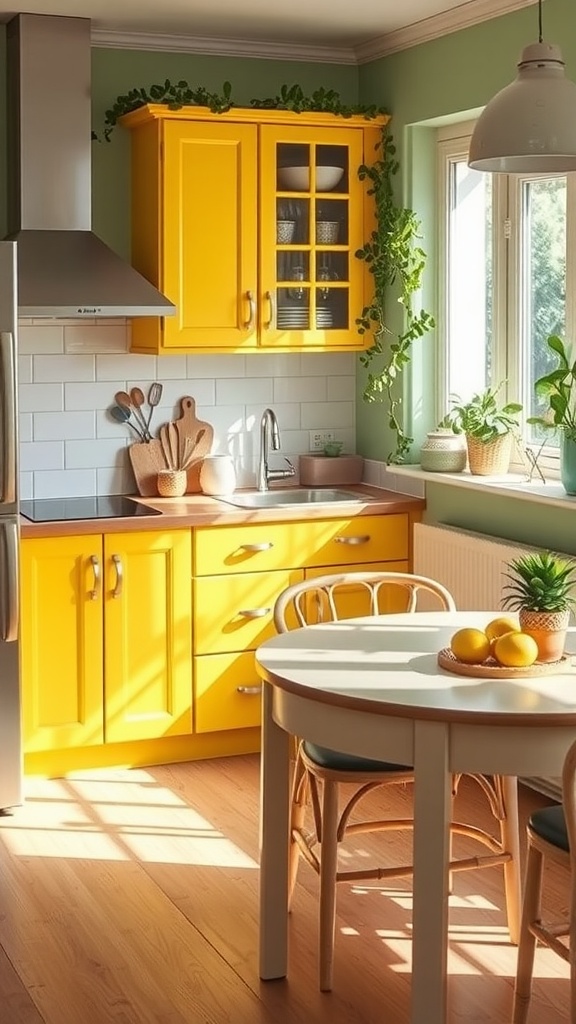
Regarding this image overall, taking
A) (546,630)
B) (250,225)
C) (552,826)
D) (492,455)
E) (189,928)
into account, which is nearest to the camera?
(552,826)

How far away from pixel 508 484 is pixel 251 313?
3.89 ft

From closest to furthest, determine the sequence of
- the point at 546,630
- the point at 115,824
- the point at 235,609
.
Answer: the point at 546,630 → the point at 115,824 → the point at 235,609

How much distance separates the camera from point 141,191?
5.29 metres

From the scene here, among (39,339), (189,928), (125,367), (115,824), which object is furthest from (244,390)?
(189,928)

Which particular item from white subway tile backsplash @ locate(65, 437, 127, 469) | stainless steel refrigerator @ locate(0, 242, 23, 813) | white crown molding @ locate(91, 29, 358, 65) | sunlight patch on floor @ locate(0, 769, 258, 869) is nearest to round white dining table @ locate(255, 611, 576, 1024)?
sunlight patch on floor @ locate(0, 769, 258, 869)

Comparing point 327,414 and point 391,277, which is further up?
point 391,277

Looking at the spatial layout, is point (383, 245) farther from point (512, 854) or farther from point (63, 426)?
point (512, 854)

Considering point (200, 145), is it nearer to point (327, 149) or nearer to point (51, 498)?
point (327, 149)

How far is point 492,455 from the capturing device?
500cm

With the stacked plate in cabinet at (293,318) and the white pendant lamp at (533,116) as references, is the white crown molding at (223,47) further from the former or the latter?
the white pendant lamp at (533,116)

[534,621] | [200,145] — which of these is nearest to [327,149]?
[200,145]

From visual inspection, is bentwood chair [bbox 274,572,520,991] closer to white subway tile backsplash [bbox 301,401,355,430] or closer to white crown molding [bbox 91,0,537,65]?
white subway tile backsplash [bbox 301,401,355,430]

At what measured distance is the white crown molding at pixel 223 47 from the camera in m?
5.24

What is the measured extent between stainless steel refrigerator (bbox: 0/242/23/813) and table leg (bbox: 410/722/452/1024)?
200cm
